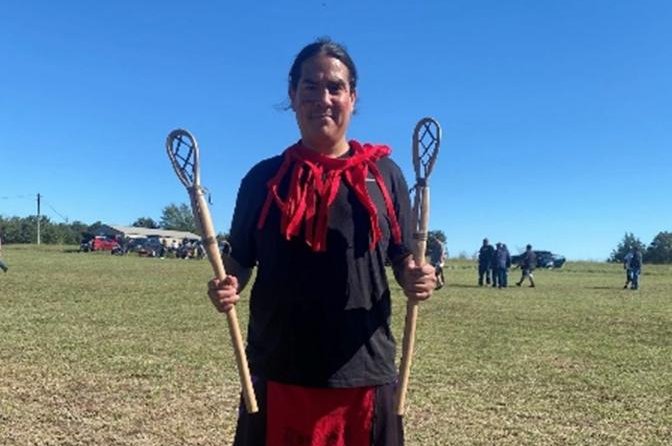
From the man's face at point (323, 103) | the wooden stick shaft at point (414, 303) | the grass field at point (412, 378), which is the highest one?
the man's face at point (323, 103)

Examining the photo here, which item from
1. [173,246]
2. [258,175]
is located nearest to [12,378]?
[258,175]

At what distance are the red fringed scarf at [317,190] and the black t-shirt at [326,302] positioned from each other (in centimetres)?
2

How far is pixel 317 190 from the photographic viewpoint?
92.0 inches

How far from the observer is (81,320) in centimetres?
1188

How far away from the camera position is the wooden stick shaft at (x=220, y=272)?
2.34 meters

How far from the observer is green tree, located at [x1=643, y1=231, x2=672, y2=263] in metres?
74.4

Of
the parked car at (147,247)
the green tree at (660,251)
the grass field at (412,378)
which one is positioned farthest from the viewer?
the green tree at (660,251)

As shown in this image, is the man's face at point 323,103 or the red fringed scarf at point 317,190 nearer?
the red fringed scarf at point 317,190

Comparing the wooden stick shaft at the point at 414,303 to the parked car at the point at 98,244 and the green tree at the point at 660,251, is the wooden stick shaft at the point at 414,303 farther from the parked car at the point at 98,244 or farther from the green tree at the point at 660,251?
the green tree at the point at 660,251

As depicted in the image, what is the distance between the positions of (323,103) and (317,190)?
0.29 metres

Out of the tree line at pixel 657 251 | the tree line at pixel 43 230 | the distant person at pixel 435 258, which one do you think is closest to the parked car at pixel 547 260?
the tree line at pixel 657 251

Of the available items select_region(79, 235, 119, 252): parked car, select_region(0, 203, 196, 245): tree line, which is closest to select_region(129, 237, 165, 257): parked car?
select_region(79, 235, 119, 252): parked car

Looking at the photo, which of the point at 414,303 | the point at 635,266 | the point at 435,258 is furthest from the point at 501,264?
the point at 414,303

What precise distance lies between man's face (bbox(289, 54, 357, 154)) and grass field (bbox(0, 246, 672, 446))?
11.4 feet
